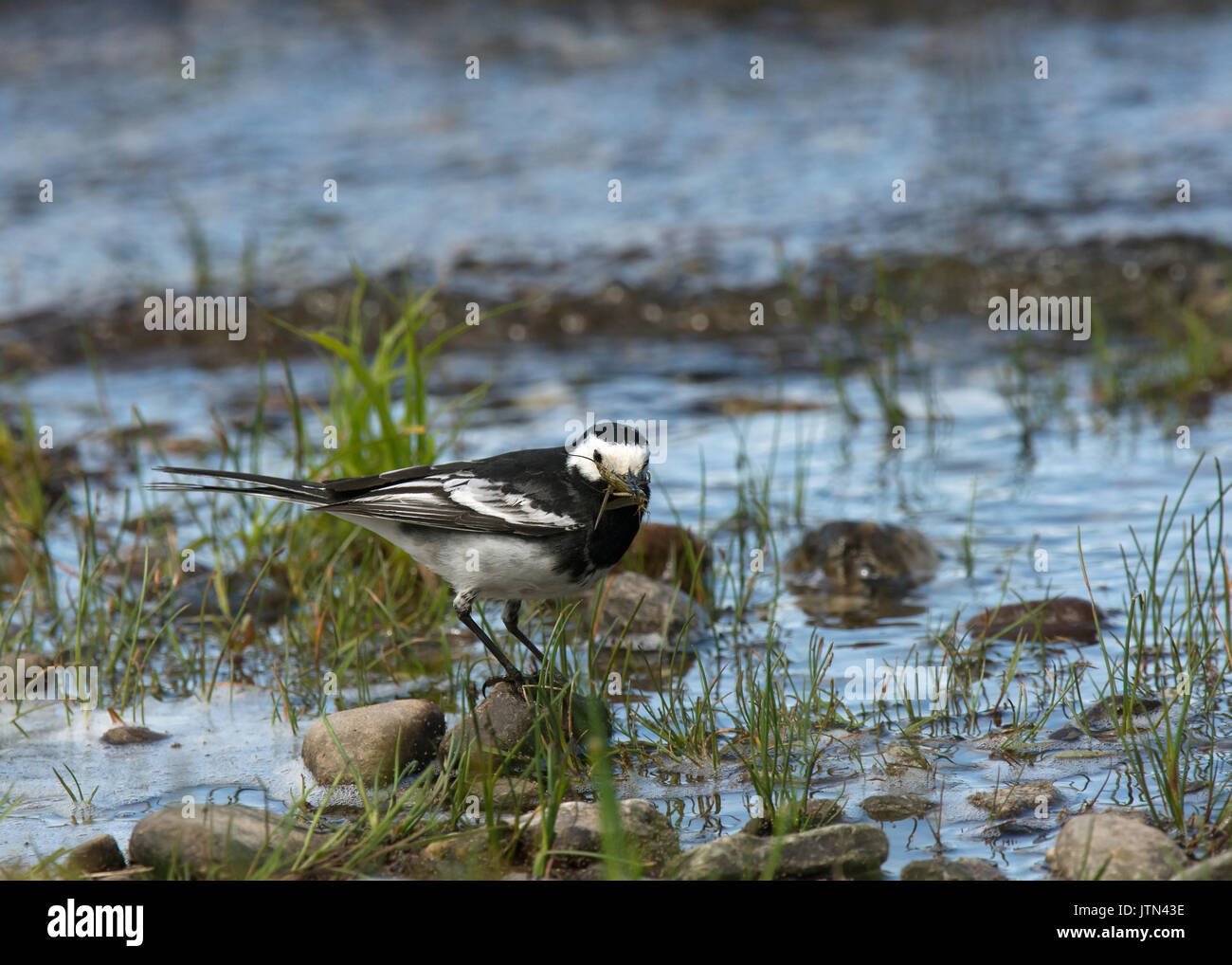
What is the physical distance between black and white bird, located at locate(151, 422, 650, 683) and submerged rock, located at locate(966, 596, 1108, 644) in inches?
61.0

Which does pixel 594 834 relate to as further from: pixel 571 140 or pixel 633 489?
pixel 571 140

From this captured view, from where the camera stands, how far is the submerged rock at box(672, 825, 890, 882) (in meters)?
3.44

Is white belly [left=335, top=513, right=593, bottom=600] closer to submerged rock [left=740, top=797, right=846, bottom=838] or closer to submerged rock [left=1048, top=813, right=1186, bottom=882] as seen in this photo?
submerged rock [left=740, top=797, right=846, bottom=838]

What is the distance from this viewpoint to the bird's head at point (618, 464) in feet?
15.1

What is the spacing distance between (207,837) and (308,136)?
13.0 metres

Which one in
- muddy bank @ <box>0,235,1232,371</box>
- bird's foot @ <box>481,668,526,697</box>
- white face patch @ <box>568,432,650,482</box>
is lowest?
bird's foot @ <box>481,668,526,697</box>

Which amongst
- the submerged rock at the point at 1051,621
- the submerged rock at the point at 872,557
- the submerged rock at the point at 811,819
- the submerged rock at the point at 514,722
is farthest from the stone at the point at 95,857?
the submerged rock at the point at 872,557

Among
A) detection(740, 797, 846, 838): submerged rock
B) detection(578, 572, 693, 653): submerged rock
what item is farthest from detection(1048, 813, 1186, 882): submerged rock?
detection(578, 572, 693, 653): submerged rock

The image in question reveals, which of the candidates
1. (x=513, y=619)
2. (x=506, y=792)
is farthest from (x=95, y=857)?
(x=513, y=619)

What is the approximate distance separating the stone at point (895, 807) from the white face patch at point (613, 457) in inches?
53.7

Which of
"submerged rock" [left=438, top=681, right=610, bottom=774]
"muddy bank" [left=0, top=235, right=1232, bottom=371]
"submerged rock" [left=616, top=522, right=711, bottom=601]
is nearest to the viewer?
"submerged rock" [left=438, top=681, right=610, bottom=774]

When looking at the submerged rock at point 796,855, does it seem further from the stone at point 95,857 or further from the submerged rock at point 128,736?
the submerged rock at point 128,736

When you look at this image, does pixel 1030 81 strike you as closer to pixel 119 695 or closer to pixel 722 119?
pixel 722 119
